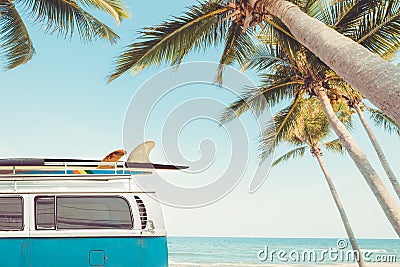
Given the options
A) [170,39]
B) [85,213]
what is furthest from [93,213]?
[170,39]

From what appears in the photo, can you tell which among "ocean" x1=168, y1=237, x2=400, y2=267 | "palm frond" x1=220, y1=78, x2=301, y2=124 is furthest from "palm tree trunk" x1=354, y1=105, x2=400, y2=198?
"ocean" x1=168, y1=237, x2=400, y2=267

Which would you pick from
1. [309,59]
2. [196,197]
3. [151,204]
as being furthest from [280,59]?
[151,204]

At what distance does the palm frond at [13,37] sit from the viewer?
1212 cm

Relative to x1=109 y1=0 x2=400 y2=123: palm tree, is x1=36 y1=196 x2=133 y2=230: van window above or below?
below

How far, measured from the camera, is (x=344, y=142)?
37.4ft

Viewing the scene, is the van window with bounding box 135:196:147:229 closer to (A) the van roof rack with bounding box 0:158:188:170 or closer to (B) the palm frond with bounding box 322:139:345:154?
(A) the van roof rack with bounding box 0:158:188:170

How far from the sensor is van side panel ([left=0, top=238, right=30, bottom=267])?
19.9 feet

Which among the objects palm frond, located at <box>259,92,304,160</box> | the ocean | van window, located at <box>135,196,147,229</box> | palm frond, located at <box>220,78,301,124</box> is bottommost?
the ocean

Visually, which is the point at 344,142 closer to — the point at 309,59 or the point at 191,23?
the point at 309,59

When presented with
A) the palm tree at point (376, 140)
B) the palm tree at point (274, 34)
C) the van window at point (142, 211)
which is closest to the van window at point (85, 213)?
the van window at point (142, 211)

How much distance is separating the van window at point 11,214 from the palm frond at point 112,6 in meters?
6.78

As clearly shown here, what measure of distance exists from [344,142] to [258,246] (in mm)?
53369

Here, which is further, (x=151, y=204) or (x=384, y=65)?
(x=151, y=204)

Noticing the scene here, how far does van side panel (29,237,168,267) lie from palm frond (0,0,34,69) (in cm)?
759
